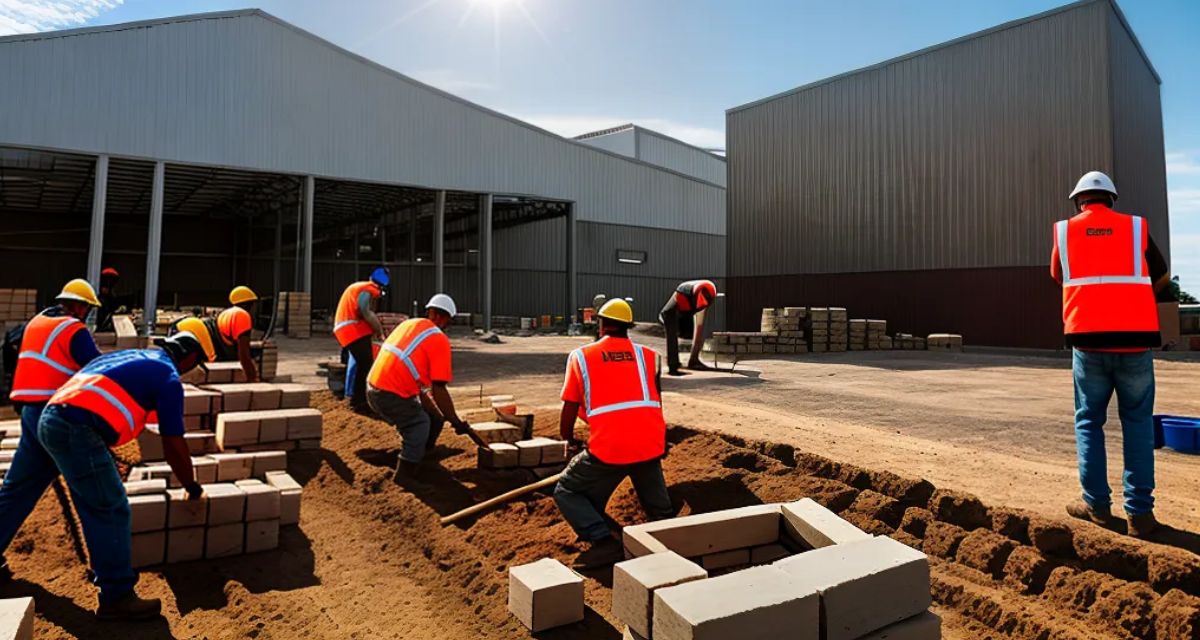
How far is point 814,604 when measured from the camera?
2822 millimetres

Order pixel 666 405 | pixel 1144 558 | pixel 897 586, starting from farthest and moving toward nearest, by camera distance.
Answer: pixel 666 405
pixel 1144 558
pixel 897 586

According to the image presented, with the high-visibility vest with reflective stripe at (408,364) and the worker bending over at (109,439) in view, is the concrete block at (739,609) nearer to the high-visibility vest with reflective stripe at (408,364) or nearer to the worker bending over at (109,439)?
the worker bending over at (109,439)

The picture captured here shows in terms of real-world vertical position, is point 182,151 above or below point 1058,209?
above

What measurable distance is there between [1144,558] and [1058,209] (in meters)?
19.8

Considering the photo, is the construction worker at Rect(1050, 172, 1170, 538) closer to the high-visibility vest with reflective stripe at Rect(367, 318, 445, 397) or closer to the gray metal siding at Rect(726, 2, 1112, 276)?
the high-visibility vest with reflective stripe at Rect(367, 318, 445, 397)

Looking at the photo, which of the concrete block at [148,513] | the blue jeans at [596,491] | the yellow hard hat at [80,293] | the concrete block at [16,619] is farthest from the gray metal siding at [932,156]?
the concrete block at [16,619]

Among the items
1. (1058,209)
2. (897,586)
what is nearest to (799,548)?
(897,586)

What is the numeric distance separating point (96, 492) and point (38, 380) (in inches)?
55.8

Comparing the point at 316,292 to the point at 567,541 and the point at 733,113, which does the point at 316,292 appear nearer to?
the point at 733,113

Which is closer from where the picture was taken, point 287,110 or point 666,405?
point 666,405

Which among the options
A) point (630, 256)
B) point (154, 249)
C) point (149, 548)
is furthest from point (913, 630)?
point (630, 256)

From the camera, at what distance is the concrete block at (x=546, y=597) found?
3.52 metres

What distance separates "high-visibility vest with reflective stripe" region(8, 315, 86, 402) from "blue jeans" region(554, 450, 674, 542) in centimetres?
346

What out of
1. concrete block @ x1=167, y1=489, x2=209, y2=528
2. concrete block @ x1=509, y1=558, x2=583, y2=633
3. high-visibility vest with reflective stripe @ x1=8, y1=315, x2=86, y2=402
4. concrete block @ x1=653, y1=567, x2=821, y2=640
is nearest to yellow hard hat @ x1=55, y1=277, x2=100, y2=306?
high-visibility vest with reflective stripe @ x1=8, y1=315, x2=86, y2=402
